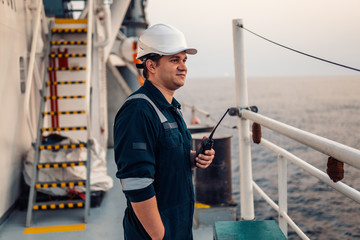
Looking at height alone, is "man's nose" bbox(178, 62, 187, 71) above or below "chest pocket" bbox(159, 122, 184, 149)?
above

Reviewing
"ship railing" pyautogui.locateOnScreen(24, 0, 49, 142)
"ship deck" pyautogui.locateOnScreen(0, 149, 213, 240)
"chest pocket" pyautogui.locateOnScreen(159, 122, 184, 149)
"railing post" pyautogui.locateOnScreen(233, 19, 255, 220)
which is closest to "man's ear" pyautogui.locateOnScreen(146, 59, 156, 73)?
"chest pocket" pyautogui.locateOnScreen(159, 122, 184, 149)

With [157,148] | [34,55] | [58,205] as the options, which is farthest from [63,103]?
[157,148]

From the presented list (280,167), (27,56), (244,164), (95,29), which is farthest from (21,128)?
(280,167)

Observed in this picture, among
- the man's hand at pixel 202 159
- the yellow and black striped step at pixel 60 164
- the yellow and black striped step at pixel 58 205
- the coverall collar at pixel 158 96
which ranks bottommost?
the yellow and black striped step at pixel 58 205

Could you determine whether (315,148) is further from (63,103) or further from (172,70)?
(63,103)

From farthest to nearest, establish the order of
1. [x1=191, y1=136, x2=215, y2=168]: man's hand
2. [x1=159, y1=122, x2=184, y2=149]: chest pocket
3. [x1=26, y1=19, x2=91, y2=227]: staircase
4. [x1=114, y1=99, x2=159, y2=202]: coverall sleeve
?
[x1=26, y1=19, x2=91, y2=227]: staircase < [x1=191, y1=136, x2=215, y2=168]: man's hand < [x1=159, y1=122, x2=184, y2=149]: chest pocket < [x1=114, y1=99, x2=159, y2=202]: coverall sleeve

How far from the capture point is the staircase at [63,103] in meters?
4.56

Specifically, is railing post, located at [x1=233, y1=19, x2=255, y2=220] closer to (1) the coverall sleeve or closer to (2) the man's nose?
(2) the man's nose

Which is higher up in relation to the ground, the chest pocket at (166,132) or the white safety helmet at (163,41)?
the white safety helmet at (163,41)

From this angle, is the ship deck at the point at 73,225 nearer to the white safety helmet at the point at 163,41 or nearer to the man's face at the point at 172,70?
the man's face at the point at 172,70

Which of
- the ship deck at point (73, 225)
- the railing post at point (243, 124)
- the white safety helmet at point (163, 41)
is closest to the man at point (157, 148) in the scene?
the white safety helmet at point (163, 41)

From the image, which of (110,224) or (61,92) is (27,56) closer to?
(61,92)

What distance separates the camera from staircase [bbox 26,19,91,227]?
456 centimetres

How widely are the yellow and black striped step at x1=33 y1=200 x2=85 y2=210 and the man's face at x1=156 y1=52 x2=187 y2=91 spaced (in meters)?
3.11
